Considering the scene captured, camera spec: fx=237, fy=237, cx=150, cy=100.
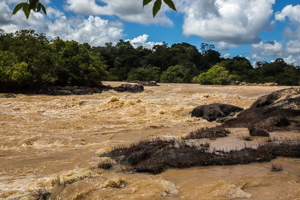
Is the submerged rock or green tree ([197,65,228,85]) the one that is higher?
green tree ([197,65,228,85])

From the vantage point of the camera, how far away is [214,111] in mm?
11719

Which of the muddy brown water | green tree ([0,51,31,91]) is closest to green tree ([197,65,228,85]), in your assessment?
green tree ([0,51,31,91])

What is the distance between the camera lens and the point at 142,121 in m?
11.4

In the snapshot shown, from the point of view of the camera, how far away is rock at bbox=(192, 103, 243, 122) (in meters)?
11.5

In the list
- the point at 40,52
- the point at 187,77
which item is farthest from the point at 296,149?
the point at 187,77

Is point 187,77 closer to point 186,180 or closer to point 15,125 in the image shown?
point 15,125

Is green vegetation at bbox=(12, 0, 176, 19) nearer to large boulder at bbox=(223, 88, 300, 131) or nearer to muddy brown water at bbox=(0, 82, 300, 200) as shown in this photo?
muddy brown water at bbox=(0, 82, 300, 200)

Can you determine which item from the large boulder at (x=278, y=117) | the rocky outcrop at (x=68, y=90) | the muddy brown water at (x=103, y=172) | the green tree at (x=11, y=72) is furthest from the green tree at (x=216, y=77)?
the muddy brown water at (x=103, y=172)

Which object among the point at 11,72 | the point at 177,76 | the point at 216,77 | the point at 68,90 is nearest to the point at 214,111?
the point at 68,90

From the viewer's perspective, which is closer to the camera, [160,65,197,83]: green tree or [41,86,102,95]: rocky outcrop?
[41,86,102,95]: rocky outcrop

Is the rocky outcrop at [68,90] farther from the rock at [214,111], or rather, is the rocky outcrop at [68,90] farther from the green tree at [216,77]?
the green tree at [216,77]

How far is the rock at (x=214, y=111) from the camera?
11492 millimetres

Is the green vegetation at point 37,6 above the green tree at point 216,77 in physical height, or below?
below

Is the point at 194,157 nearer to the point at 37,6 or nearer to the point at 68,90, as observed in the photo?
the point at 37,6
